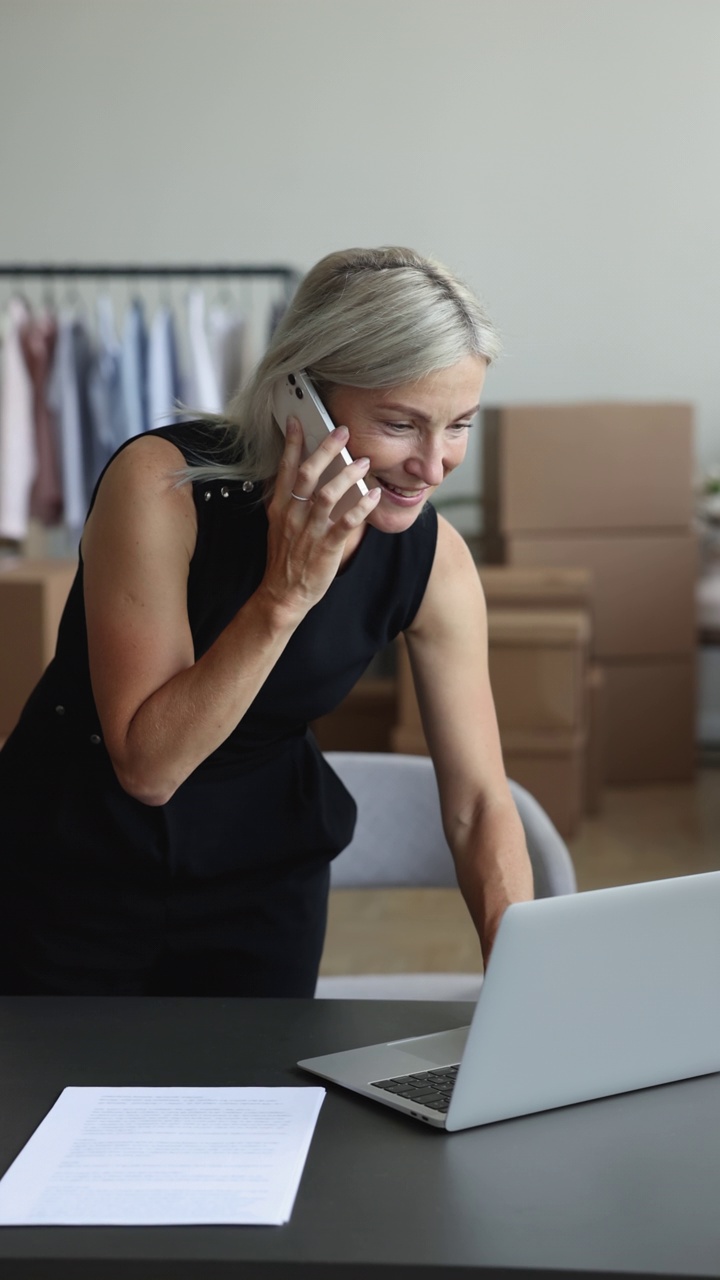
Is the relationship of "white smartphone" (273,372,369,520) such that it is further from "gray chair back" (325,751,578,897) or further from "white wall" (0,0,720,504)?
"white wall" (0,0,720,504)

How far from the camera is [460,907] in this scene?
3.88 metres

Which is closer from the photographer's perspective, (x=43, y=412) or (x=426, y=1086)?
(x=426, y=1086)

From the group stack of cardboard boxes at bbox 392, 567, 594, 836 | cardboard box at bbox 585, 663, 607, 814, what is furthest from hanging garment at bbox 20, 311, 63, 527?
cardboard box at bbox 585, 663, 607, 814

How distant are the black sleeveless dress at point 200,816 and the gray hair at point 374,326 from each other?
149 millimetres

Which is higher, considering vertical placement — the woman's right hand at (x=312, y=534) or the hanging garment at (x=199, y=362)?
the woman's right hand at (x=312, y=534)

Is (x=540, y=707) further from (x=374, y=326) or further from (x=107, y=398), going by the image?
(x=374, y=326)

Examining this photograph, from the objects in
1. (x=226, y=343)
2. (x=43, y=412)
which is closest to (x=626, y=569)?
(x=226, y=343)

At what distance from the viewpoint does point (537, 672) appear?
441cm

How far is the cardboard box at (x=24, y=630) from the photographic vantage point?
2.91 m

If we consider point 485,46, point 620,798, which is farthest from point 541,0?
point 620,798

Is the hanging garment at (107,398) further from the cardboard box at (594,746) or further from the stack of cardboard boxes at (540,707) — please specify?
the cardboard box at (594,746)

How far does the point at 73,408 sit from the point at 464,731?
12.0 ft

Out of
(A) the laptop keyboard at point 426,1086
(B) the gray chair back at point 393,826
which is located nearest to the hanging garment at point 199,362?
(B) the gray chair back at point 393,826

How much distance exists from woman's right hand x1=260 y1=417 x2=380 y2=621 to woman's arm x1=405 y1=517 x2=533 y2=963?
0.27 m
